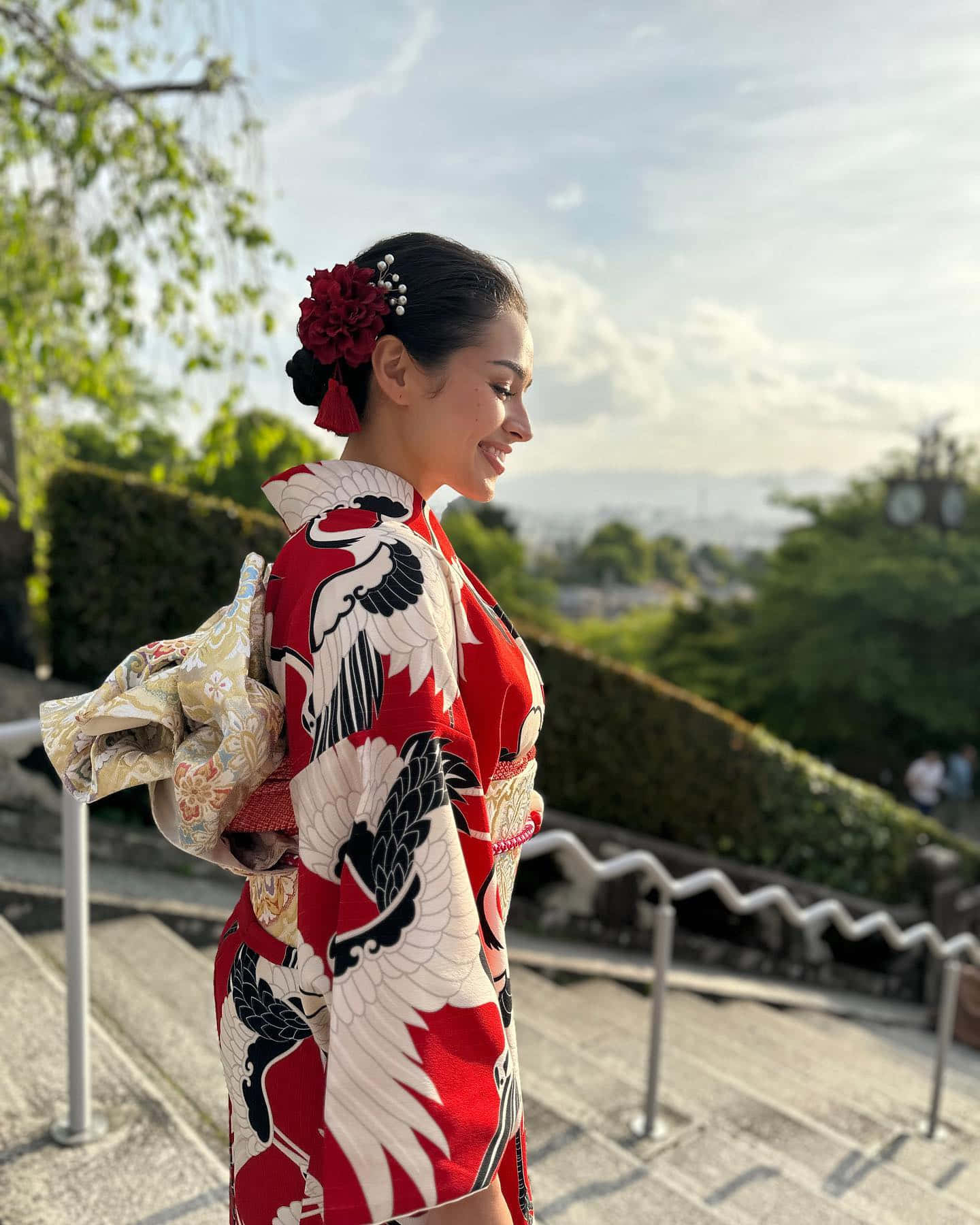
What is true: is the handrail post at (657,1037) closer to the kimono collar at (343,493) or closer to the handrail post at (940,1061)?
the handrail post at (940,1061)

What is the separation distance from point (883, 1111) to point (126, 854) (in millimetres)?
3528

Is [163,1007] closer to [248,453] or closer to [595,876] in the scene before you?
[595,876]

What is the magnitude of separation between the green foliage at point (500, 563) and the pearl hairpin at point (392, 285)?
23.8 metres

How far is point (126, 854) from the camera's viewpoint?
14.5 feet

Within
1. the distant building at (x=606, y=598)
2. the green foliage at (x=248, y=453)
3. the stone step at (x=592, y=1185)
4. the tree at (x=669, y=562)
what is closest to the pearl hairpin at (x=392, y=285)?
the green foliage at (x=248, y=453)

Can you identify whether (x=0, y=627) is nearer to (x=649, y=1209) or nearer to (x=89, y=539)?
(x=89, y=539)

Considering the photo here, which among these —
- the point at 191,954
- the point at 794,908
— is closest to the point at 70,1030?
→ the point at 191,954

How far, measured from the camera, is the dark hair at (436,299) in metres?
1.12

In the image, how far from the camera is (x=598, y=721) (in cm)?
596

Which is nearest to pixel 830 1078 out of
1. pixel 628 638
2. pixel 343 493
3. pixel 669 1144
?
pixel 669 1144

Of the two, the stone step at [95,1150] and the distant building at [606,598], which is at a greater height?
the stone step at [95,1150]

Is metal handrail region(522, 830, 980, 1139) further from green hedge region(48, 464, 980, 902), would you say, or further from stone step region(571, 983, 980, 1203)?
green hedge region(48, 464, 980, 902)

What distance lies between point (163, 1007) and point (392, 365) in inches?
94.2

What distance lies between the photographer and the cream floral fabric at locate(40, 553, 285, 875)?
1021 millimetres
